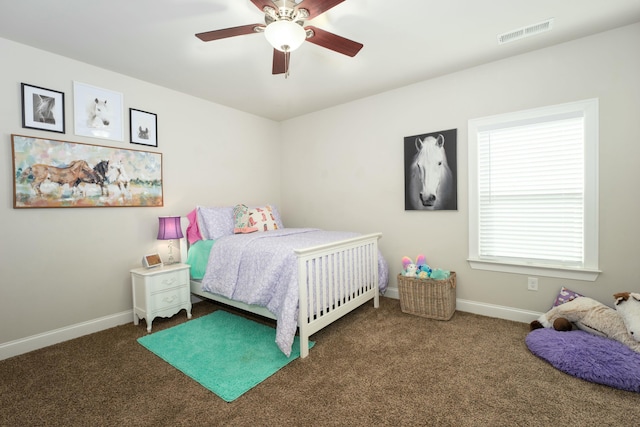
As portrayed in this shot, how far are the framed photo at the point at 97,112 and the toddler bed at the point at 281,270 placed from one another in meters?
1.09

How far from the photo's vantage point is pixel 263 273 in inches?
93.1

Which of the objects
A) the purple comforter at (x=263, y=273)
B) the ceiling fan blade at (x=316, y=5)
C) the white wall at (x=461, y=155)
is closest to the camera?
the ceiling fan blade at (x=316, y=5)

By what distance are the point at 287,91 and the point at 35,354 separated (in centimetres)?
329

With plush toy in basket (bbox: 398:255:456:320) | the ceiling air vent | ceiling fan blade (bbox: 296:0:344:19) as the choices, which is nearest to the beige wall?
plush toy in basket (bbox: 398:255:456:320)

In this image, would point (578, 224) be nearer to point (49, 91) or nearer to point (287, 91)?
point (287, 91)

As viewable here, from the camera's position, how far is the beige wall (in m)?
2.26

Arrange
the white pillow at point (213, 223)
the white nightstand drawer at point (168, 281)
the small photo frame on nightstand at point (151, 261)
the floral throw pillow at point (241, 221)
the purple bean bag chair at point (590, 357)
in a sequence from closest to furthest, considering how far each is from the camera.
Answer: the purple bean bag chair at point (590, 357)
the white nightstand drawer at point (168, 281)
the small photo frame on nightstand at point (151, 261)
the white pillow at point (213, 223)
the floral throw pillow at point (241, 221)

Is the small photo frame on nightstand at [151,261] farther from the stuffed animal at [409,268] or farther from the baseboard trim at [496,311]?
the baseboard trim at [496,311]

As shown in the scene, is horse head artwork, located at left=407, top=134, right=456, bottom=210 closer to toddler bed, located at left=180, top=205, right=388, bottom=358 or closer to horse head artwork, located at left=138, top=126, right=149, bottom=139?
toddler bed, located at left=180, top=205, right=388, bottom=358

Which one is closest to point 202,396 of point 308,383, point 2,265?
point 308,383

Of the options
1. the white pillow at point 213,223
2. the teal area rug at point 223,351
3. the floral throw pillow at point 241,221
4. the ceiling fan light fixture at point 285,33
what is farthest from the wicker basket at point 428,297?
the ceiling fan light fixture at point 285,33

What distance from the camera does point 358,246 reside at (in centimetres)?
283

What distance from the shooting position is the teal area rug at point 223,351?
187 cm

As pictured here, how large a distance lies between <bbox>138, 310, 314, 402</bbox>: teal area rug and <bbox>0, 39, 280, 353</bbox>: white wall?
0.77 meters
